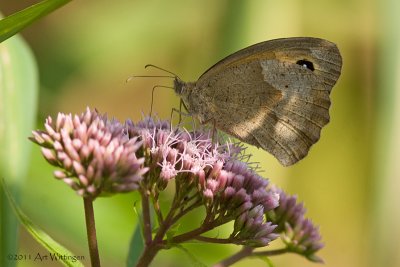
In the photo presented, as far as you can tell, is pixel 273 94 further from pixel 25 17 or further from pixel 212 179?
pixel 25 17

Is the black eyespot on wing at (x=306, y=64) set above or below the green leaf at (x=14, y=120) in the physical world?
above

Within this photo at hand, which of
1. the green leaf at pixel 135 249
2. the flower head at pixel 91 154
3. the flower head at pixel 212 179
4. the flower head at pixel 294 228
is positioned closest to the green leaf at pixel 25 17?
the flower head at pixel 91 154

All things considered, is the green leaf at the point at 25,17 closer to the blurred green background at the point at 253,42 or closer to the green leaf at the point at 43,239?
the green leaf at the point at 43,239

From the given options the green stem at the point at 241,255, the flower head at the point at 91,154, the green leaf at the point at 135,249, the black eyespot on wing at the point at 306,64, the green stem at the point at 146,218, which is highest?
the black eyespot on wing at the point at 306,64

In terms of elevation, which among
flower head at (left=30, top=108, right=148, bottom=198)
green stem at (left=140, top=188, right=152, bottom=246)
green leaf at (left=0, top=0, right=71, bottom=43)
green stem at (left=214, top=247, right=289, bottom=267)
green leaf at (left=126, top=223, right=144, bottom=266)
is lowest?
green leaf at (left=126, top=223, right=144, bottom=266)

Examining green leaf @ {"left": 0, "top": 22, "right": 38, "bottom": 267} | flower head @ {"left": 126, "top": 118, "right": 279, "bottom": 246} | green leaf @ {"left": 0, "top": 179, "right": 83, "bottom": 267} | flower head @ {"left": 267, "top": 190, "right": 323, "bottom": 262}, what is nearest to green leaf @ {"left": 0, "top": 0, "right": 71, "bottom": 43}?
green leaf @ {"left": 0, "top": 179, "right": 83, "bottom": 267}

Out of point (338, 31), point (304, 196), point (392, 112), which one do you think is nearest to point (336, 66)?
point (392, 112)

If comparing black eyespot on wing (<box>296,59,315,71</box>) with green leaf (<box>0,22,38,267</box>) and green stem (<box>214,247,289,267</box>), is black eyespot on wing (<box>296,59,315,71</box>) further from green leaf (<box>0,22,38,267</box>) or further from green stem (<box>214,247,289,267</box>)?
green leaf (<box>0,22,38,267</box>)
